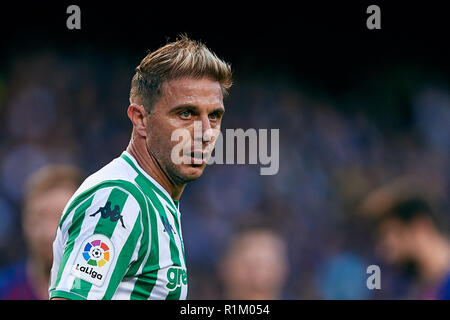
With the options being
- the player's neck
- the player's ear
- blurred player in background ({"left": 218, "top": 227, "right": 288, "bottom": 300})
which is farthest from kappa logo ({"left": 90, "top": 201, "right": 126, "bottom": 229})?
blurred player in background ({"left": 218, "top": 227, "right": 288, "bottom": 300})

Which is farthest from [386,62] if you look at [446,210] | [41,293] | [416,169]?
[41,293]

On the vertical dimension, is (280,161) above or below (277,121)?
below

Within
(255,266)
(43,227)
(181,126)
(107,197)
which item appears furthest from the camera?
(255,266)

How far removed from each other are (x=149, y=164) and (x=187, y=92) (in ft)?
1.35

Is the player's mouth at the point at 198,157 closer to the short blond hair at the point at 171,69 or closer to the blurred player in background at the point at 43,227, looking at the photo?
the short blond hair at the point at 171,69

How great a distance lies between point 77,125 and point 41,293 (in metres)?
3.96

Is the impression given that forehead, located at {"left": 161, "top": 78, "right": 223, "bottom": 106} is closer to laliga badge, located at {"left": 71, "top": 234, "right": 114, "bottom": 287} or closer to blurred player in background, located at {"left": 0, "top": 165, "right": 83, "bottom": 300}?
laliga badge, located at {"left": 71, "top": 234, "right": 114, "bottom": 287}

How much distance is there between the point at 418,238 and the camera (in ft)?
19.1

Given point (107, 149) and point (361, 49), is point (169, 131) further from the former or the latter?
point (361, 49)

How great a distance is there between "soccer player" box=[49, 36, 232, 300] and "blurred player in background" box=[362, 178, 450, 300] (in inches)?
121

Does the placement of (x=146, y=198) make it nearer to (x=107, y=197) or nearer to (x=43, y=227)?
(x=107, y=197)

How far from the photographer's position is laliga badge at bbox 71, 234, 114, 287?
2.64 meters

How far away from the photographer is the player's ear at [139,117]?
3.35 metres

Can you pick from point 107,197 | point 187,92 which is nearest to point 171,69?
point 187,92
